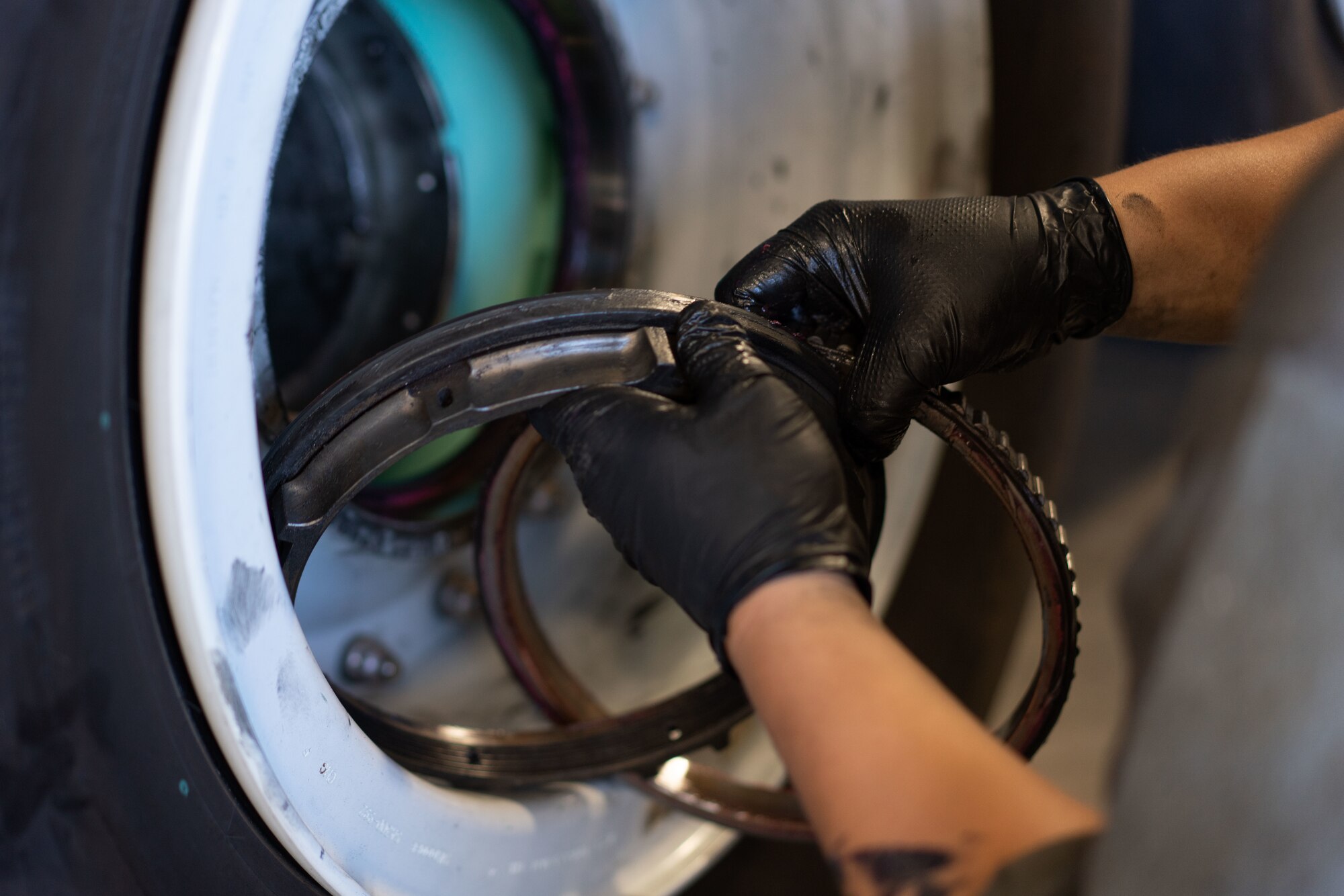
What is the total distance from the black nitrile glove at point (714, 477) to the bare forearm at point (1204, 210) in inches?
14.9

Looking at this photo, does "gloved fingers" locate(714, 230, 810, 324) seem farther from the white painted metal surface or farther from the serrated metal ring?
the white painted metal surface

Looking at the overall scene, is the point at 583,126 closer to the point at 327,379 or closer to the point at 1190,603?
the point at 327,379

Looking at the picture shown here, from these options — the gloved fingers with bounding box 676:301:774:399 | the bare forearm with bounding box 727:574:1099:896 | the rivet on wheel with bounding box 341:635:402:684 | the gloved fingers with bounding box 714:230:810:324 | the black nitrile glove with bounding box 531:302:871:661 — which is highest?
the gloved fingers with bounding box 714:230:810:324

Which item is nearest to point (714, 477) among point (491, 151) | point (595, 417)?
point (595, 417)

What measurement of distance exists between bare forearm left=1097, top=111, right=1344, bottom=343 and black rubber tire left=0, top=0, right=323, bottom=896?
27.0 inches

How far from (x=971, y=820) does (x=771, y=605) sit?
0.46 ft

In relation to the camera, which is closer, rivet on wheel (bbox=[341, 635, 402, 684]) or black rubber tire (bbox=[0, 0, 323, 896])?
black rubber tire (bbox=[0, 0, 323, 896])

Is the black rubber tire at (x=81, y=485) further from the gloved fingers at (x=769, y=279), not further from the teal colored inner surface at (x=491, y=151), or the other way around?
the teal colored inner surface at (x=491, y=151)

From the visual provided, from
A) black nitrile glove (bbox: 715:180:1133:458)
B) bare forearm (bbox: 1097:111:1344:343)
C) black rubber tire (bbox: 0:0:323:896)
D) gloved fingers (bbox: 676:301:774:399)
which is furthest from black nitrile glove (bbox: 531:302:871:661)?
bare forearm (bbox: 1097:111:1344:343)

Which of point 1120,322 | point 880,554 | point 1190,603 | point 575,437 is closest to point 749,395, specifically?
point 575,437

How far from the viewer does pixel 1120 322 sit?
826 millimetres

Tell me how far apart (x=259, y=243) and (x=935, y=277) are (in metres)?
0.44

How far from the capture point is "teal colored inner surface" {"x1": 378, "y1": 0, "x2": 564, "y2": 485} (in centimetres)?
101

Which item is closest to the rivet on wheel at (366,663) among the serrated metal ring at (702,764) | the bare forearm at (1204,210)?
the serrated metal ring at (702,764)
